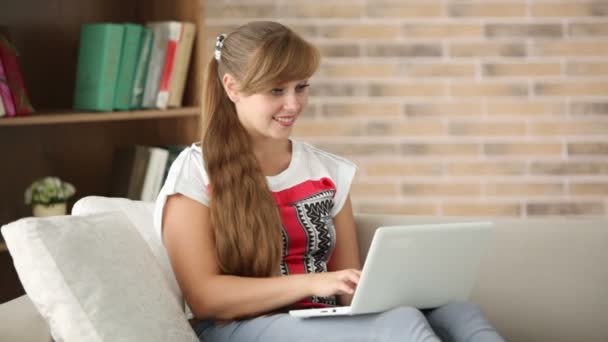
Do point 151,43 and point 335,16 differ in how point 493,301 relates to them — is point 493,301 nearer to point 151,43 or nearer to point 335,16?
point 151,43

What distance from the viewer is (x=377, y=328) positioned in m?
1.87

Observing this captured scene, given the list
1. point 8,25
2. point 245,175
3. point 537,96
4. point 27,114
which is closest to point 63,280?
point 245,175

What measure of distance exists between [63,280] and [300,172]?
0.71 meters

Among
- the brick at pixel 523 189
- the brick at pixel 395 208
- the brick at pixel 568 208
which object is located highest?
the brick at pixel 523 189

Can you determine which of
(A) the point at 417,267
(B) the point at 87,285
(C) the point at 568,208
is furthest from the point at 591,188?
(B) the point at 87,285

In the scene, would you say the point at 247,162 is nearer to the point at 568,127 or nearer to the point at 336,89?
the point at 336,89

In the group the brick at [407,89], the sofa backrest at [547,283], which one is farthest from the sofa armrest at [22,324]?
the brick at [407,89]

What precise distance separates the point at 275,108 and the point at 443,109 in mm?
1732

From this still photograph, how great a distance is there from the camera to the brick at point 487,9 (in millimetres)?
3740

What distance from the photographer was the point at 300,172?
229 cm

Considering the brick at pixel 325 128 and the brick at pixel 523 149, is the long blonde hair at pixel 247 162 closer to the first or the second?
the brick at pixel 325 128

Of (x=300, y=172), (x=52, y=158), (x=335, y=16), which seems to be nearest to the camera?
(x=300, y=172)

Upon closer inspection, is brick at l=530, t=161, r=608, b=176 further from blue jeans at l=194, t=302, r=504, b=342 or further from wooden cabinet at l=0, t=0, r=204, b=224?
blue jeans at l=194, t=302, r=504, b=342

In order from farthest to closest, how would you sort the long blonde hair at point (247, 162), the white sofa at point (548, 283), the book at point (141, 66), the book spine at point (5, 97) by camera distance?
the book at point (141, 66)
the book spine at point (5, 97)
the white sofa at point (548, 283)
the long blonde hair at point (247, 162)
